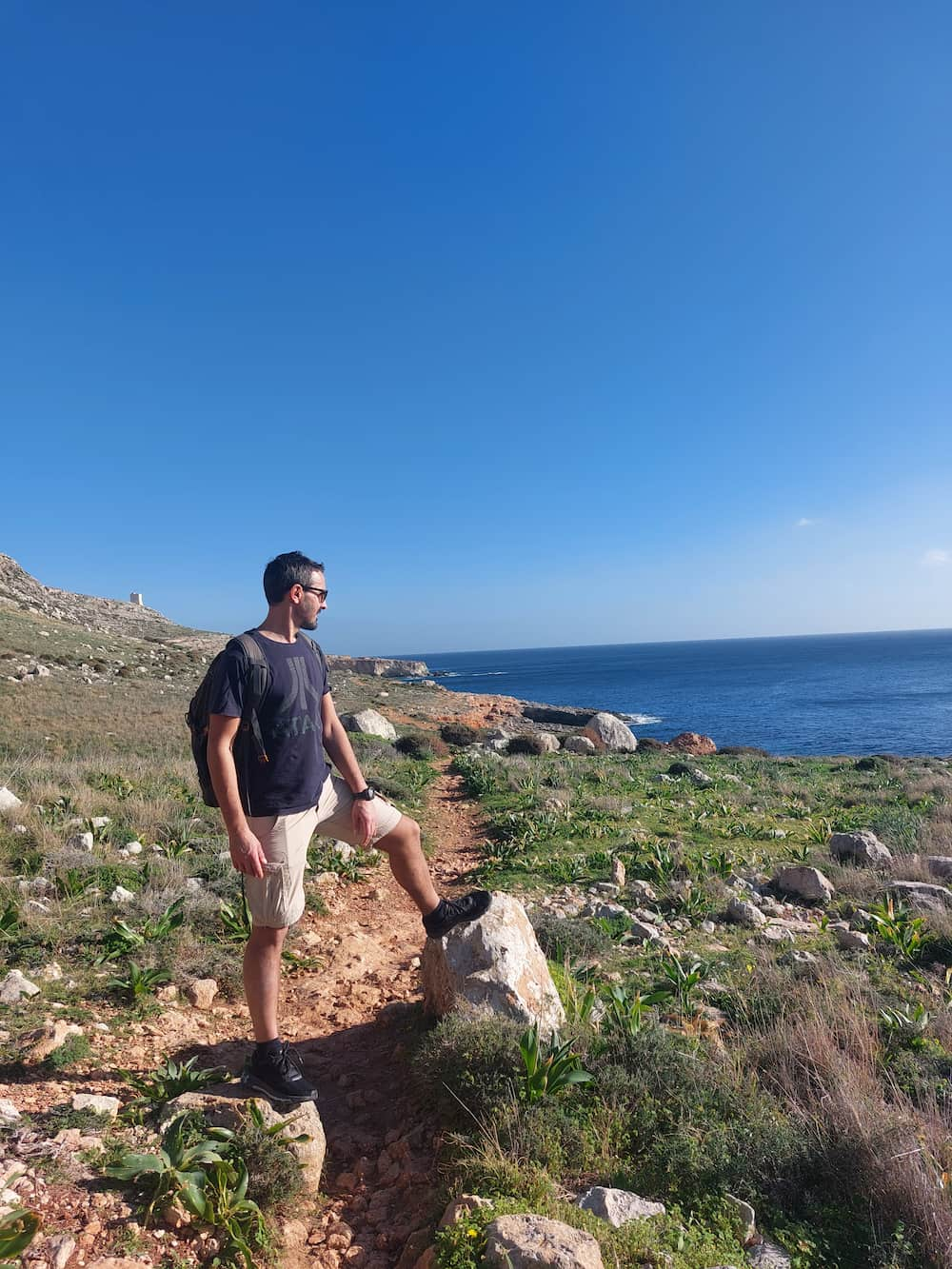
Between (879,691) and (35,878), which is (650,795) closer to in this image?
(35,878)

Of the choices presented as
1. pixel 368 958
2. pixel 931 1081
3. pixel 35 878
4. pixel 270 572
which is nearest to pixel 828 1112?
pixel 931 1081

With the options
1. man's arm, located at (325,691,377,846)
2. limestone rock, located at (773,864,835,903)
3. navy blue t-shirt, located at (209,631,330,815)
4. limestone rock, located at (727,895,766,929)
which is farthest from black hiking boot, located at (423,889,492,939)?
limestone rock, located at (773,864,835,903)

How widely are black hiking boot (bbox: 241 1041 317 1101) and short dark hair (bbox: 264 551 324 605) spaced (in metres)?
2.18

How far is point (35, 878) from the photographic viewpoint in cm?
516

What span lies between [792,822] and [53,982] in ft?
33.6

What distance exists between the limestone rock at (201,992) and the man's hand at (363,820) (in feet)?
5.84

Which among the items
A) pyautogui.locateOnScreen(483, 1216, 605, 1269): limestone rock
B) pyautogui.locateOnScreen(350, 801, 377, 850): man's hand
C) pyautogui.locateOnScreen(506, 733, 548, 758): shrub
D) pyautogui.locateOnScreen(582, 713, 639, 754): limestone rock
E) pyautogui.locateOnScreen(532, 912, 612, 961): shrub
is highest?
pyautogui.locateOnScreen(350, 801, 377, 850): man's hand

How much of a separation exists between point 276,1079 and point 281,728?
5.34ft

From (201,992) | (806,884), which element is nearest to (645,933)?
(806,884)

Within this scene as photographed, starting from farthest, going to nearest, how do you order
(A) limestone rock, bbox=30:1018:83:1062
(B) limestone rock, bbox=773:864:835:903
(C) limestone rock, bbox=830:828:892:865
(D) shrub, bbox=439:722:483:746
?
(D) shrub, bbox=439:722:483:746, (C) limestone rock, bbox=830:828:892:865, (B) limestone rock, bbox=773:864:835:903, (A) limestone rock, bbox=30:1018:83:1062

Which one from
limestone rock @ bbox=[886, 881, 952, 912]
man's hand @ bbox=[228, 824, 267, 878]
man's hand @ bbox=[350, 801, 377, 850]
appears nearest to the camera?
man's hand @ bbox=[228, 824, 267, 878]

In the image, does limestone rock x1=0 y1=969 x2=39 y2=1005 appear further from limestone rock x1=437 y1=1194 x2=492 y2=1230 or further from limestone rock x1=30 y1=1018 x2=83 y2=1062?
limestone rock x1=437 y1=1194 x2=492 y2=1230

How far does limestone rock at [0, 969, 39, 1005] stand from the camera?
3762mm

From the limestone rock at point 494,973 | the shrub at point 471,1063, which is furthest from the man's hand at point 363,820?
the shrub at point 471,1063
